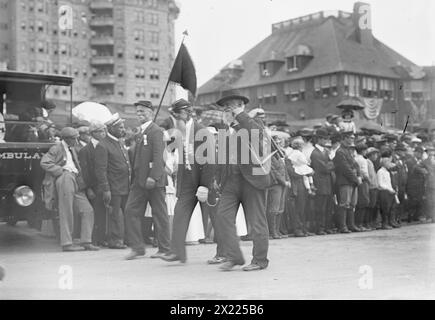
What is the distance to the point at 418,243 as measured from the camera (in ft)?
35.6

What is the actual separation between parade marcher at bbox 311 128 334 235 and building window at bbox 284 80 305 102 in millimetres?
21072

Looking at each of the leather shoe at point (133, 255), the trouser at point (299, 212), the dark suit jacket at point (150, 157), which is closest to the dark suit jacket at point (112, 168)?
the dark suit jacket at point (150, 157)

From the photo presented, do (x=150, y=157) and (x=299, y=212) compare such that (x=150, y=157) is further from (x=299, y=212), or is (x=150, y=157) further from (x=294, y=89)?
(x=294, y=89)

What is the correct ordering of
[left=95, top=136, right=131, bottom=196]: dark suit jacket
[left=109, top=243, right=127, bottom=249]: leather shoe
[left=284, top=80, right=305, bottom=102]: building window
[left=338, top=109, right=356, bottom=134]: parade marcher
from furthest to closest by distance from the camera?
[left=284, top=80, right=305, bottom=102]: building window, [left=338, top=109, right=356, bottom=134]: parade marcher, [left=109, top=243, right=127, bottom=249]: leather shoe, [left=95, top=136, right=131, bottom=196]: dark suit jacket

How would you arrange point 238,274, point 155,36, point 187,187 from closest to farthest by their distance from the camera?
point 238,274 → point 187,187 → point 155,36

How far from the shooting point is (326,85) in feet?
122

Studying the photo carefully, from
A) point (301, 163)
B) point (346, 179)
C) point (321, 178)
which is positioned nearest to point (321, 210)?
point (321, 178)

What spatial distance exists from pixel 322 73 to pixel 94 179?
24704 mm

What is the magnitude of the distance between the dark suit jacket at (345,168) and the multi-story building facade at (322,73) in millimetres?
4638

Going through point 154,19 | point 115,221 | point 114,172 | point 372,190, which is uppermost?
point 154,19

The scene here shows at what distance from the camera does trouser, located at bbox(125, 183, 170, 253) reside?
29.4 feet

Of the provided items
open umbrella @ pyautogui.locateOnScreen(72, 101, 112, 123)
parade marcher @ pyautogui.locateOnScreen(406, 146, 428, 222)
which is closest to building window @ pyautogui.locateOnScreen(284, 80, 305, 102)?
parade marcher @ pyautogui.locateOnScreen(406, 146, 428, 222)

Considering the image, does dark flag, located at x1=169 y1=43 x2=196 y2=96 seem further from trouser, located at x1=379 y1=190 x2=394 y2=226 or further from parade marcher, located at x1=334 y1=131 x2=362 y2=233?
trouser, located at x1=379 y1=190 x2=394 y2=226

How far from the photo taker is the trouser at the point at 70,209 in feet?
32.7
